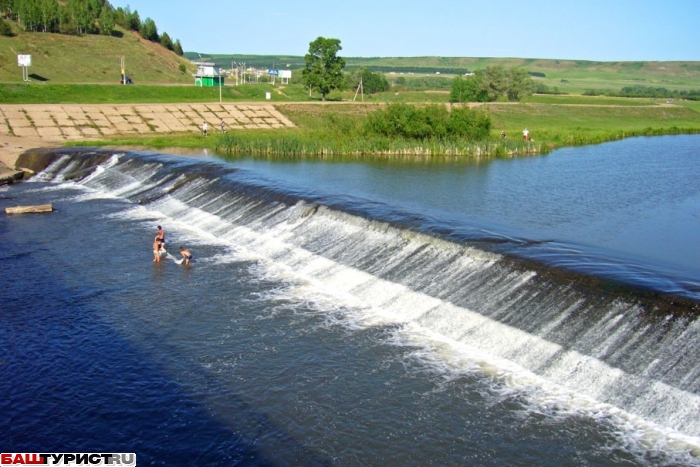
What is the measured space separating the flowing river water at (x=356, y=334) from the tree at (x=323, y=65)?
4691cm

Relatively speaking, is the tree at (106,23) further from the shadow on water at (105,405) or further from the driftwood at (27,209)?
the shadow on water at (105,405)

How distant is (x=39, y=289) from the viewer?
67.2 feet

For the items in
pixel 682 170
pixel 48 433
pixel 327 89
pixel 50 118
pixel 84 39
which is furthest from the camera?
pixel 84 39

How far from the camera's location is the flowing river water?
12570 mm

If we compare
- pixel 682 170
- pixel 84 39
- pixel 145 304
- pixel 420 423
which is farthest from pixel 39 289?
pixel 84 39

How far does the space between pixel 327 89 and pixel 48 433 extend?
6558 cm

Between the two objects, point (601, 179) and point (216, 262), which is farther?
point (601, 179)

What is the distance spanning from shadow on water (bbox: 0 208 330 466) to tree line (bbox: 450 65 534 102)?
7939 centimetres

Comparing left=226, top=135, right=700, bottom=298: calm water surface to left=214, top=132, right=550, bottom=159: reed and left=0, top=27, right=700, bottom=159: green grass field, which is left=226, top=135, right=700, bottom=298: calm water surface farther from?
left=0, top=27, right=700, bottom=159: green grass field

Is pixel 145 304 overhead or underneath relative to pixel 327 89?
underneath

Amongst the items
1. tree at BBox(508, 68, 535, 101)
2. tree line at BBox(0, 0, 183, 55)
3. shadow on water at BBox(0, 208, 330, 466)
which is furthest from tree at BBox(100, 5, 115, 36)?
shadow on water at BBox(0, 208, 330, 466)

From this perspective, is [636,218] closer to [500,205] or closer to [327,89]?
[500,205]

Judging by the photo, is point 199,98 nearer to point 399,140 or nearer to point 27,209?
point 399,140

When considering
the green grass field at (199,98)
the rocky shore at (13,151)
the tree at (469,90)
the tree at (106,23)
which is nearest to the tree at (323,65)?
the green grass field at (199,98)
